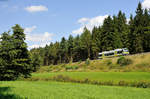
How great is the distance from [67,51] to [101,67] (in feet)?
155

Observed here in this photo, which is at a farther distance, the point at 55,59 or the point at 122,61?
the point at 55,59

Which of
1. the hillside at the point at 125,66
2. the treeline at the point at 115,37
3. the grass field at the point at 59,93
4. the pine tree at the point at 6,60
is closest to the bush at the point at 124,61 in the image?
the hillside at the point at 125,66

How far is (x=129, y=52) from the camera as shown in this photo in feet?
217

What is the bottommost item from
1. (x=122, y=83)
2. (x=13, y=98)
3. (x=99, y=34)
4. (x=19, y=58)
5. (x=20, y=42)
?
(x=122, y=83)

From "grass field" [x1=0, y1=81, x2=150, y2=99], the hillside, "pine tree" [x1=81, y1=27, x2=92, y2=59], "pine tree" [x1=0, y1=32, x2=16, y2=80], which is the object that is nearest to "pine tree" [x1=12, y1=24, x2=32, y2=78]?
"pine tree" [x1=0, y1=32, x2=16, y2=80]

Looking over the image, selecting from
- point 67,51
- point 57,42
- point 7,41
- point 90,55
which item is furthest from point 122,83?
point 57,42

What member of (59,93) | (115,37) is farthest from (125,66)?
(59,93)

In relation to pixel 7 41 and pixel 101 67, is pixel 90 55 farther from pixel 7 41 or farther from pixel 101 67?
pixel 7 41

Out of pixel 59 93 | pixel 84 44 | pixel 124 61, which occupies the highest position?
pixel 84 44

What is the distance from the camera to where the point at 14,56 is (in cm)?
3541

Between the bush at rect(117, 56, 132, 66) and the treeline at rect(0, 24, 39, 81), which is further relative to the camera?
the bush at rect(117, 56, 132, 66)

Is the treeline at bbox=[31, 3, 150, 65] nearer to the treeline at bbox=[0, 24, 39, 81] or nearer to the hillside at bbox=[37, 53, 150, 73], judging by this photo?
the hillside at bbox=[37, 53, 150, 73]

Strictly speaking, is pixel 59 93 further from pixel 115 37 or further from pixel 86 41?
pixel 86 41

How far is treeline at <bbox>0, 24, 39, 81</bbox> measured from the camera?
34656 mm
